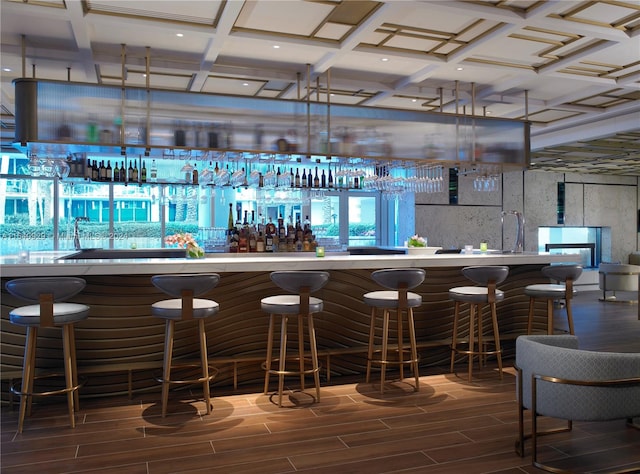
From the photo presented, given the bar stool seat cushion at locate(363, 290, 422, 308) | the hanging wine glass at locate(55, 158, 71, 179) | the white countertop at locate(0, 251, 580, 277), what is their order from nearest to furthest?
1. the white countertop at locate(0, 251, 580, 277)
2. the bar stool seat cushion at locate(363, 290, 422, 308)
3. the hanging wine glass at locate(55, 158, 71, 179)

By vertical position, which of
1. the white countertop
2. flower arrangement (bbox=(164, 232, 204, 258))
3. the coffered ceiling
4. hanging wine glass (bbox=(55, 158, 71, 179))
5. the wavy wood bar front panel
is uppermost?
the coffered ceiling

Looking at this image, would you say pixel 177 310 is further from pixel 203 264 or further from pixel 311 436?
pixel 311 436

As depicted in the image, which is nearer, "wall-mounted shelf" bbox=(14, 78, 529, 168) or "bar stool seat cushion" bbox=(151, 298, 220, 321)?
"bar stool seat cushion" bbox=(151, 298, 220, 321)

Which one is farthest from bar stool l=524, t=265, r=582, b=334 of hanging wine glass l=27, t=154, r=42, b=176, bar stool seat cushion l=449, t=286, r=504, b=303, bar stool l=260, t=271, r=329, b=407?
hanging wine glass l=27, t=154, r=42, b=176

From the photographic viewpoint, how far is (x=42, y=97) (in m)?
5.08

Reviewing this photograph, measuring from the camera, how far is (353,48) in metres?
5.30

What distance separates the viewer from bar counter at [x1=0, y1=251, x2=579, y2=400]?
457 centimetres

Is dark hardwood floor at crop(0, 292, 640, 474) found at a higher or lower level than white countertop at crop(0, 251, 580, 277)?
lower

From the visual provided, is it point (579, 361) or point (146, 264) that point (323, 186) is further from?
point (579, 361)

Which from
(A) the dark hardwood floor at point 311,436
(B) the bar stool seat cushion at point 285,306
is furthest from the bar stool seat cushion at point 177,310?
(A) the dark hardwood floor at point 311,436

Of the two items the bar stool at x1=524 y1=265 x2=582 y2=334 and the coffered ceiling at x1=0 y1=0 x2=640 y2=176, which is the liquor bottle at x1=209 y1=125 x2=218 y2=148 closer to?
the coffered ceiling at x1=0 y1=0 x2=640 y2=176

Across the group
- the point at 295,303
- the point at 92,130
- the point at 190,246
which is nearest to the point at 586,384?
the point at 295,303

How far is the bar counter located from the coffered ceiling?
6.53ft

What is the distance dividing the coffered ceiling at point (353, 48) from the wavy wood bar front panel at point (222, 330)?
2141mm
